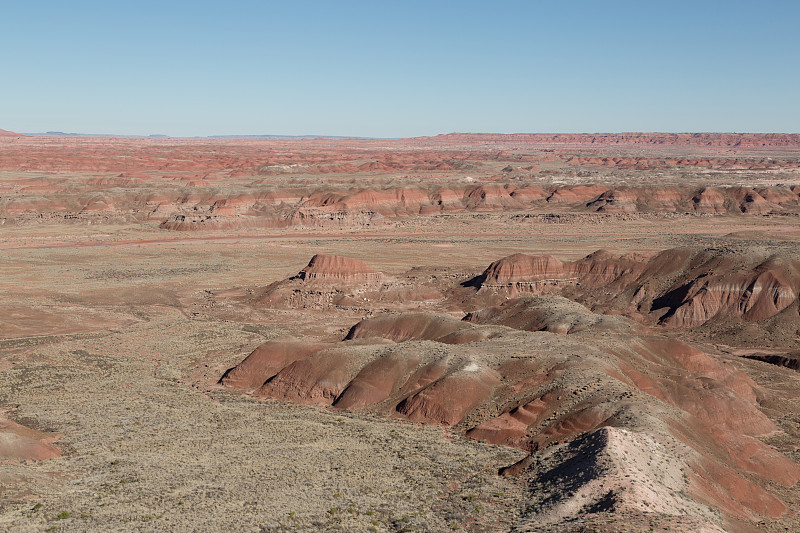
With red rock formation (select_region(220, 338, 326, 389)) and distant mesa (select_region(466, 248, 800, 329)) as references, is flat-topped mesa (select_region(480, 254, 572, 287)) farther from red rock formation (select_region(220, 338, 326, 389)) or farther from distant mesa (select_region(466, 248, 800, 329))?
red rock formation (select_region(220, 338, 326, 389))

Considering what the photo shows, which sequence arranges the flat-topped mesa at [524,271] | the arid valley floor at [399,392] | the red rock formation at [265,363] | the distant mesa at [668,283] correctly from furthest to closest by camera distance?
the flat-topped mesa at [524,271], the distant mesa at [668,283], the red rock formation at [265,363], the arid valley floor at [399,392]

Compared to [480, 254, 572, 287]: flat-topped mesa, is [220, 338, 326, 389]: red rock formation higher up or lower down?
lower down

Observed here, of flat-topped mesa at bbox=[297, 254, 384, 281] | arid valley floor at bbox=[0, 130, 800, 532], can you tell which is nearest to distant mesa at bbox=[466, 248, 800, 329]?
arid valley floor at bbox=[0, 130, 800, 532]

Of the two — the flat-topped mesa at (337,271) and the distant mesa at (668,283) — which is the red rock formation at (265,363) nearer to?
the distant mesa at (668,283)

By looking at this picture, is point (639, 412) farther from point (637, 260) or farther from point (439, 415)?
point (637, 260)

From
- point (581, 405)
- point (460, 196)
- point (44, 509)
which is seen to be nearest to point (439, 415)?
point (581, 405)

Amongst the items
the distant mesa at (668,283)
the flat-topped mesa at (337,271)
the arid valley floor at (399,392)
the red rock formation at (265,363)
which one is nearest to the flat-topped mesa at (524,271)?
the distant mesa at (668,283)

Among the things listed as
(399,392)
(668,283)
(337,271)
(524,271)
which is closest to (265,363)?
(399,392)
